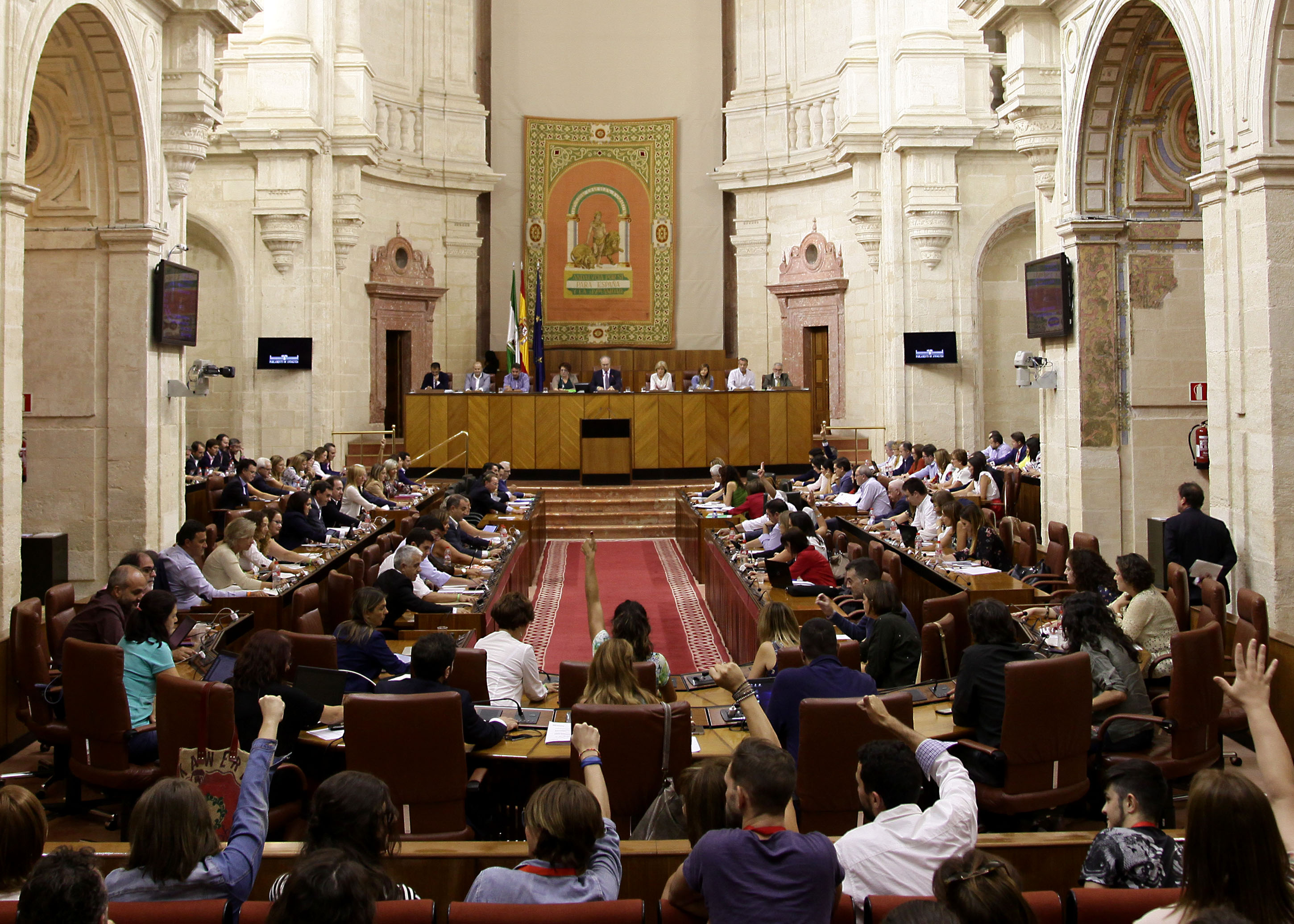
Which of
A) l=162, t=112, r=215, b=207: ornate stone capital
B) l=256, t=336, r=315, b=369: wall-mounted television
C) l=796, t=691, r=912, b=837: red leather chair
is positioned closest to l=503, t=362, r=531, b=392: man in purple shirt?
l=256, t=336, r=315, b=369: wall-mounted television

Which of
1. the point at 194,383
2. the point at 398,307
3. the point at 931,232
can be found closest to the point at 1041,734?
the point at 194,383

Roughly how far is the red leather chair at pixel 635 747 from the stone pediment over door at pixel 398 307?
15.0 metres

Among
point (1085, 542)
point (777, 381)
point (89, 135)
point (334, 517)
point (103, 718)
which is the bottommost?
point (103, 718)

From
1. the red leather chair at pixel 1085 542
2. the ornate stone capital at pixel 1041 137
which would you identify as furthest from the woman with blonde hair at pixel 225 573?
the ornate stone capital at pixel 1041 137

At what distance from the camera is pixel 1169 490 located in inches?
358

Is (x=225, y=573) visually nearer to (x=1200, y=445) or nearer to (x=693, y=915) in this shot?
(x=693, y=915)

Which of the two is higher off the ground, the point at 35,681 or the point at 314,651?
A: the point at 314,651

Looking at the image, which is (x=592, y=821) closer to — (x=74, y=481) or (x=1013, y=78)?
(x=74, y=481)

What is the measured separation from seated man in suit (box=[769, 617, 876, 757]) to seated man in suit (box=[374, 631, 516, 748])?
3.52ft

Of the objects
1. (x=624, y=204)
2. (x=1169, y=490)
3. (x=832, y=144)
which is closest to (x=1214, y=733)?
(x=1169, y=490)

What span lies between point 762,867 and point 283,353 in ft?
48.4

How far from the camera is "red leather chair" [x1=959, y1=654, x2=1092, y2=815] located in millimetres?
4215

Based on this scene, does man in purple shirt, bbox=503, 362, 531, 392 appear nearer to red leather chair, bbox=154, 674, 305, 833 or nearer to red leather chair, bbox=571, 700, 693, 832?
red leather chair, bbox=154, 674, 305, 833

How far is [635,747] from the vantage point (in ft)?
12.9
